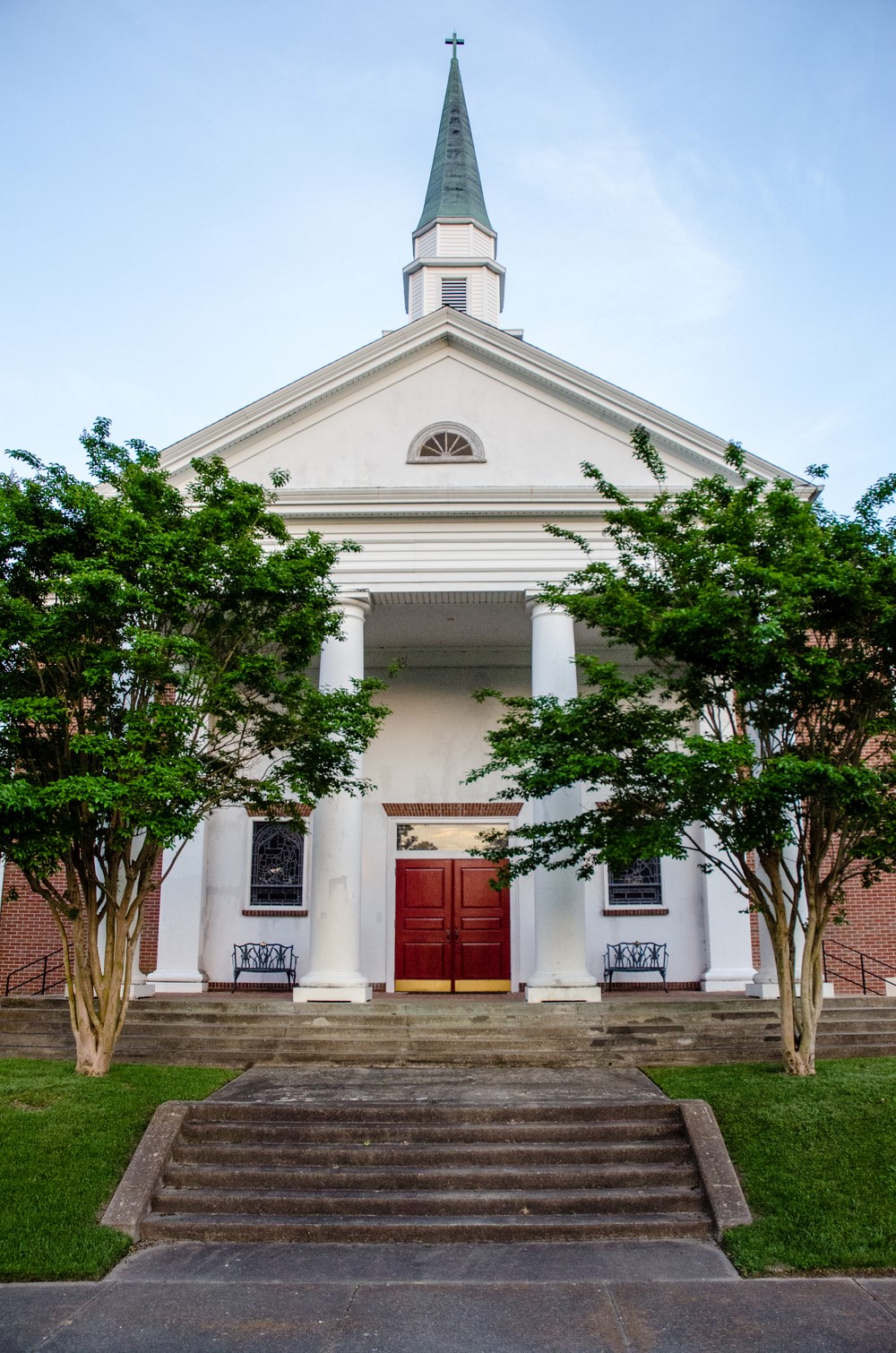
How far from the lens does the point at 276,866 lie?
18094 mm

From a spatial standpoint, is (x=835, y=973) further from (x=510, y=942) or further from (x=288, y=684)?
(x=288, y=684)

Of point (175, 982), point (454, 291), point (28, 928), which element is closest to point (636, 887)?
point (175, 982)

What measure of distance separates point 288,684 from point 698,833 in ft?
29.0

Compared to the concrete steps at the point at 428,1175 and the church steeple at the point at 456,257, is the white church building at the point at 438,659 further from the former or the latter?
the church steeple at the point at 456,257

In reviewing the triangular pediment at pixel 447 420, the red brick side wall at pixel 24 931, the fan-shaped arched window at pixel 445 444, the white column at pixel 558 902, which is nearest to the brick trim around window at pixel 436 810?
the white column at pixel 558 902

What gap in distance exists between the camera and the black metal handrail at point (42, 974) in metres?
16.9

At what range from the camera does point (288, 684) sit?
1139 cm

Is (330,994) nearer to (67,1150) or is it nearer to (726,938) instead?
(67,1150)

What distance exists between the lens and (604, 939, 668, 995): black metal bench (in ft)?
57.8

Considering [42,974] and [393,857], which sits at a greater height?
[393,857]

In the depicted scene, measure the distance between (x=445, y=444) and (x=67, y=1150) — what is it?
11.0 m

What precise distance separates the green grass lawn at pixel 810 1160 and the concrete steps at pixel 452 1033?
161cm

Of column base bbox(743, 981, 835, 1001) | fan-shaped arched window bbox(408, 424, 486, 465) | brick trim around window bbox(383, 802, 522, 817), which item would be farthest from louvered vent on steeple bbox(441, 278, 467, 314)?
column base bbox(743, 981, 835, 1001)

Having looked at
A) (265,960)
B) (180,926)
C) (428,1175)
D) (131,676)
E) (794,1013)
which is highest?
(131,676)
